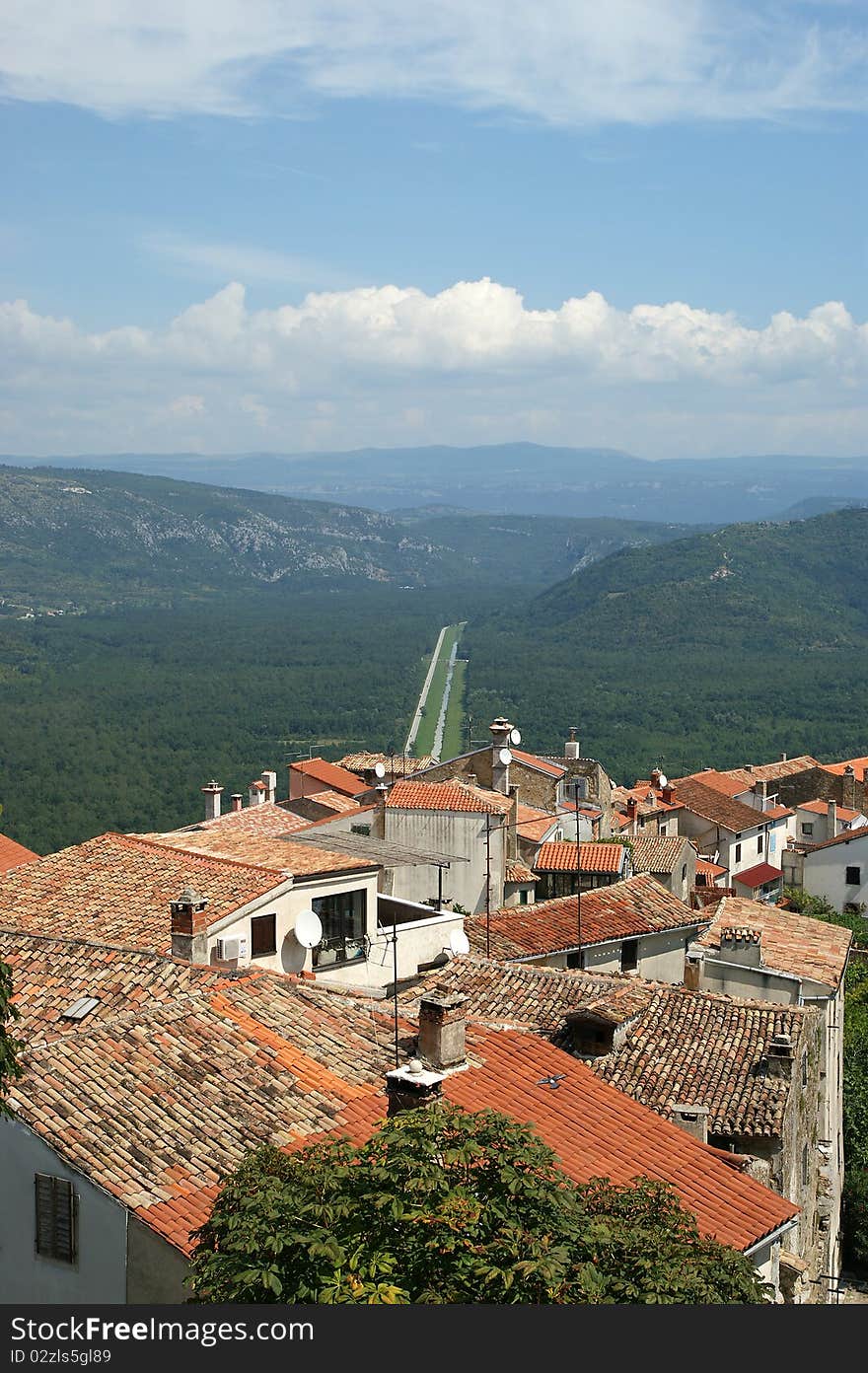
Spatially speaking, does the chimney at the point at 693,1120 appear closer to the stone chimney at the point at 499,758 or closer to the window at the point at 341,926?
the window at the point at 341,926

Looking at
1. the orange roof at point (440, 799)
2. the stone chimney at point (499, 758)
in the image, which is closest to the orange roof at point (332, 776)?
the stone chimney at point (499, 758)

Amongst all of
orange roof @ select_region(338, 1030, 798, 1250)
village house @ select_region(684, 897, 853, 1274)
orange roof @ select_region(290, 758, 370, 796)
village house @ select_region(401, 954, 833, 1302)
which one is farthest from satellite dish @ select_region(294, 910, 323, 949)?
orange roof @ select_region(290, 758, 370, 796)

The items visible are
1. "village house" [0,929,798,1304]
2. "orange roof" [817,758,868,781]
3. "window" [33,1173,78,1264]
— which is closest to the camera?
"village house" [0,929,798,1304]

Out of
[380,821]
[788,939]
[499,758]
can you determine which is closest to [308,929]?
[788,939]

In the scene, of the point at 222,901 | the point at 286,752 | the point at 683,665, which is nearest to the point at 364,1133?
the point at 222,901

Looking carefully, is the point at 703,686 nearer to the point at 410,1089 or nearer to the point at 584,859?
the point at 584,859

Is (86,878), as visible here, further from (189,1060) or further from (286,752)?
(286,752)

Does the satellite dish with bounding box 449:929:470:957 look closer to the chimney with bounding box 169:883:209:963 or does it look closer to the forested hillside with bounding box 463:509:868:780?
the chimney with bounding box 169:883:209:963
